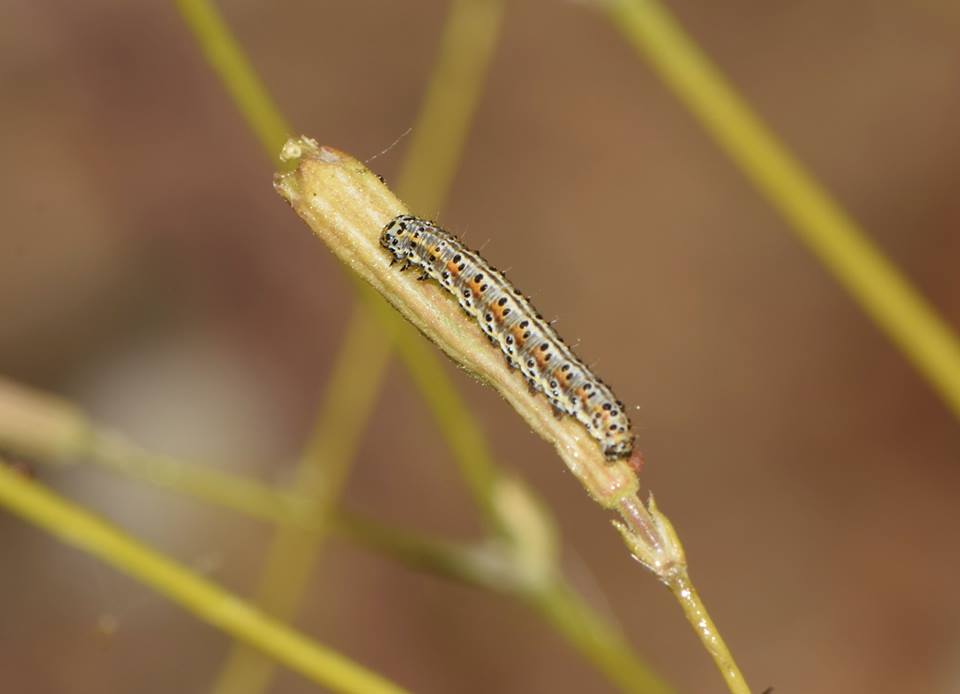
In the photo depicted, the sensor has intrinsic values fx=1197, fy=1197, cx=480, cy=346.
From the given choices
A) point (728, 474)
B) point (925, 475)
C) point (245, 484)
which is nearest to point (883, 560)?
point (925, 475)

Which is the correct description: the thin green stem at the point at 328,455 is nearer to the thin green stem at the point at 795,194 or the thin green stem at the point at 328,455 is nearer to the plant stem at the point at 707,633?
the thin green stem at the point at 795,194

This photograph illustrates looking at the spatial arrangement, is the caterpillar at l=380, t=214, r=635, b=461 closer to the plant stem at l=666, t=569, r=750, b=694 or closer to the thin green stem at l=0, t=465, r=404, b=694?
the plant stem at l=666, t=569, r=750, b=694

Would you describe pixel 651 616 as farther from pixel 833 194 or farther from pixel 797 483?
pixel 833 194

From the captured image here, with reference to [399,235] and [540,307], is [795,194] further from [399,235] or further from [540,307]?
[540,307]

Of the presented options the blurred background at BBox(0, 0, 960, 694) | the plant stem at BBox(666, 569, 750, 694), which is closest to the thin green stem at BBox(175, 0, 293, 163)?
the plant stem at BBox(666, 569, 750, 694)

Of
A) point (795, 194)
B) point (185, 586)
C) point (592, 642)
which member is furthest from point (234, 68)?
point (592, 642)
